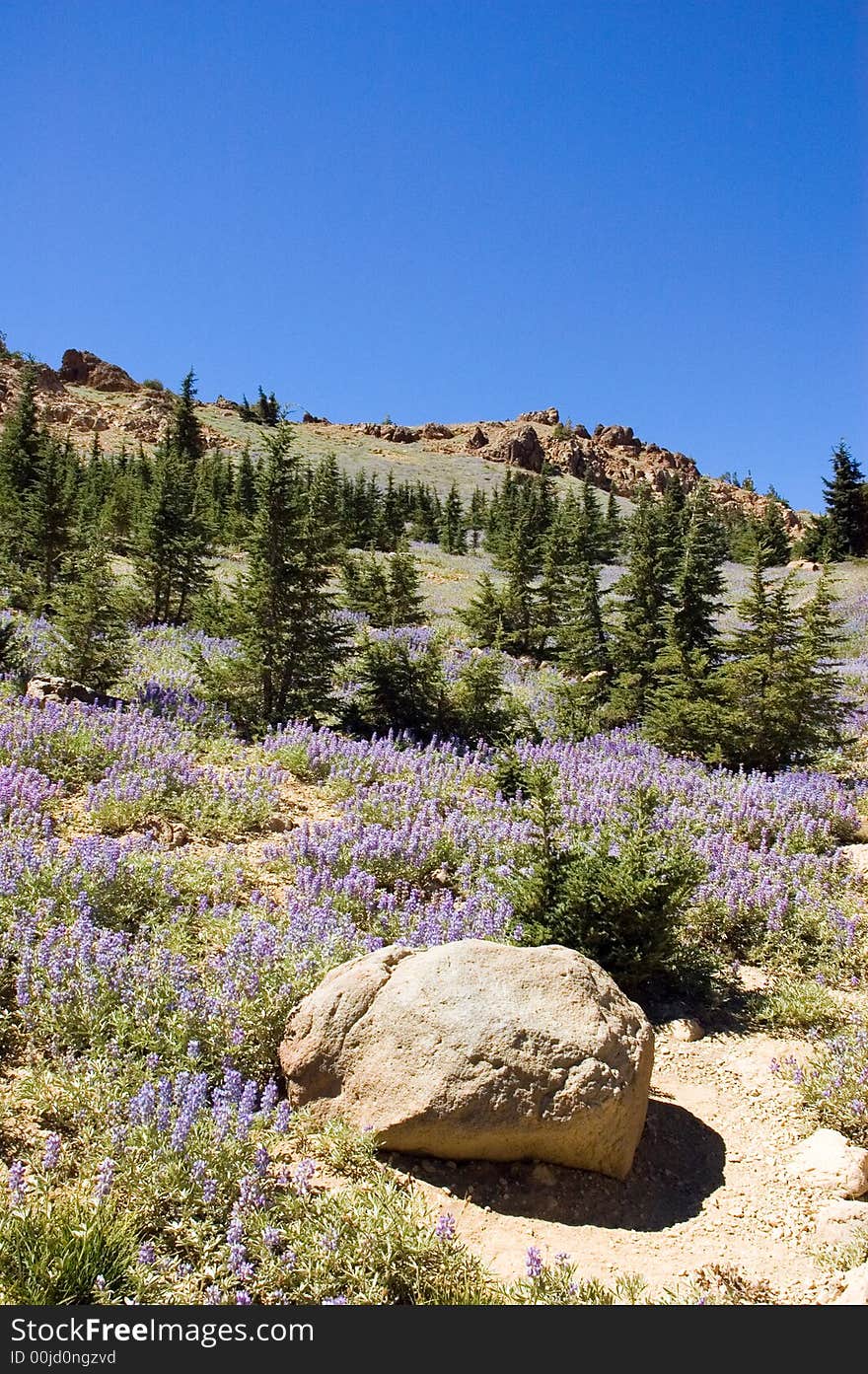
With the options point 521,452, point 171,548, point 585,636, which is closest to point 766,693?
point 585,636

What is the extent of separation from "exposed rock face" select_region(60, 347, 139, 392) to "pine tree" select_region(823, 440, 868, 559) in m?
120

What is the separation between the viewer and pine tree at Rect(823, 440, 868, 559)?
51.0 m

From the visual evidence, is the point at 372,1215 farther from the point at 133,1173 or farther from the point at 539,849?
the point at 539,849

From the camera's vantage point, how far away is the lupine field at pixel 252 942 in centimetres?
349

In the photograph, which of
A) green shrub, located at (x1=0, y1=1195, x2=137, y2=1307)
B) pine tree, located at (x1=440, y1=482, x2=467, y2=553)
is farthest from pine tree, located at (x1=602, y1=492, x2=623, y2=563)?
green shrub, located at (x1=0, y1=1195, x2=137, y2=1307)

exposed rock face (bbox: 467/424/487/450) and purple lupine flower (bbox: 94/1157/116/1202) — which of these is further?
exposed rock face (bbox: 467/424/487/450)

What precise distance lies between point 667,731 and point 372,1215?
37.0 feet

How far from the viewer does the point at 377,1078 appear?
4.47 meters

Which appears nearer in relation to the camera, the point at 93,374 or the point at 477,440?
the point at 93,374

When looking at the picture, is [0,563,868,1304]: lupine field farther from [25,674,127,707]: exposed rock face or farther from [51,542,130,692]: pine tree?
[51,542,130,692]: pine tree

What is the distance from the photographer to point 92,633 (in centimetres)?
1252

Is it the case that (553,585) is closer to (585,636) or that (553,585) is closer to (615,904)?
(585,636)

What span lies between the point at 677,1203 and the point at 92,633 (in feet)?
37.9

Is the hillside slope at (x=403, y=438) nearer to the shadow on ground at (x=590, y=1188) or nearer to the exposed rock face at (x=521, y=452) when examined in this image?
the exposed rock face at (x=521, y=452)
